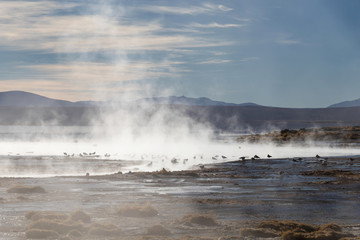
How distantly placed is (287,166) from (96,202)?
886 inches

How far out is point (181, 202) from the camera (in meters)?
26.8

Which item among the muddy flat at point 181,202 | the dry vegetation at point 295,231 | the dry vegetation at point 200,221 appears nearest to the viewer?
the dry vegetation at point 295,231

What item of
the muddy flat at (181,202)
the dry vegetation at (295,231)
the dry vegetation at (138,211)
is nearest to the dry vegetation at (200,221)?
the muddy flat at (181,202)

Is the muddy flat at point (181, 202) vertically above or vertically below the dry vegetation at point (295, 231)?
above

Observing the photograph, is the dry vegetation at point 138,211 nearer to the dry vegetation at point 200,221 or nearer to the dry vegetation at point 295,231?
the dry vegetation at point 200,221

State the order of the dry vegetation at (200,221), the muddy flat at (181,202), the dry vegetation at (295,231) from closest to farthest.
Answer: the dry vegetation at (295,231)
the muddy flat at (181,202)
the dry vegetation at (200,221)

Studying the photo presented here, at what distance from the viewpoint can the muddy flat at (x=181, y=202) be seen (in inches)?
782

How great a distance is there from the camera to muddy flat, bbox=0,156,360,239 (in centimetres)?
1988

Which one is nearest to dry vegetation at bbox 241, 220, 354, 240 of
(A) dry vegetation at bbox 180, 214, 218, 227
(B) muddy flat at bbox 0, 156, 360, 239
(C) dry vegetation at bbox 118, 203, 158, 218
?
(B) muddy flat at bbox 0, 156, 360, 239

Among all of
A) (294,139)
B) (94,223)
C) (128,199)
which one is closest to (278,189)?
(128,199)

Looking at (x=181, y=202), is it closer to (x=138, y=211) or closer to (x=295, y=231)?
(x=138, y=211)

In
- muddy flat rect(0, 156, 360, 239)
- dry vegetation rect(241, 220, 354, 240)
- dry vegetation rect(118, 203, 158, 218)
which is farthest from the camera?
dry vegetation rect(118, 203, 158, 218)

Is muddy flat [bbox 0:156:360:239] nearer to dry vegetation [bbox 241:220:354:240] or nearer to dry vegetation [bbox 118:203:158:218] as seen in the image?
dry vegetation [bbox 118:203:158:218]

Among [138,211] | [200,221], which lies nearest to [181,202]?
[138,211]
